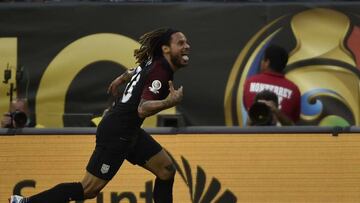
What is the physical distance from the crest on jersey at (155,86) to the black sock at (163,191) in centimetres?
97

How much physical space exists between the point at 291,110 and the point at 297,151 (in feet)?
3.54

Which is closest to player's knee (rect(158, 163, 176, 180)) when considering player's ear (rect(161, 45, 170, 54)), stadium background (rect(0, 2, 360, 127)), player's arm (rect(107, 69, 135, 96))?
player's arm (rect(107, 69, 135, 96))

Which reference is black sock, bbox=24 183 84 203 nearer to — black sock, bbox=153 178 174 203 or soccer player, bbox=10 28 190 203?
soccer player, bbox=10 28 190 203

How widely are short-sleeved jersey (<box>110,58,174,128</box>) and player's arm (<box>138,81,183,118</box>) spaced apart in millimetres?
130

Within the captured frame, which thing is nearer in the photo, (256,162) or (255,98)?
(256,162)

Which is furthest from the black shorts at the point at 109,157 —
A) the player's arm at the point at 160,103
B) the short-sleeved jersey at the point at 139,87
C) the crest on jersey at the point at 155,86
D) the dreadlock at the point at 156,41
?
the dreadlock at the point at 156,41

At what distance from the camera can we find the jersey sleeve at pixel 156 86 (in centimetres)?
701

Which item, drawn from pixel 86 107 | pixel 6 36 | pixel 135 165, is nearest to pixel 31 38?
pixel 6 36

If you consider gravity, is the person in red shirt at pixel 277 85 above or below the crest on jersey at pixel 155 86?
below

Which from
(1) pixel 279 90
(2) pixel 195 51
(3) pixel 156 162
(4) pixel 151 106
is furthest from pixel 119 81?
(2) pixel 195 51

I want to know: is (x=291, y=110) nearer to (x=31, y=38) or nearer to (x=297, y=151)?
(x=297, y=151)

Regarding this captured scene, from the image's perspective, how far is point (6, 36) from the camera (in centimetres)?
1023

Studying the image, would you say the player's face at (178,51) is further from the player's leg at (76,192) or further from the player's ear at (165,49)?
the player's leg at (76,192)

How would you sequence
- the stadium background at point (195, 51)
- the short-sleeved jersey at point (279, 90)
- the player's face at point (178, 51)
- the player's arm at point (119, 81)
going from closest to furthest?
the player's face at point (178, 51) → the player's arm at point (119, 81) → the short-sleeved jersey at point (279, 90) → the stadium background at point (195, 51)
